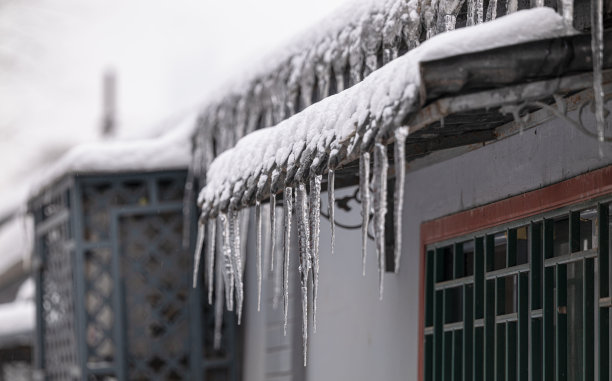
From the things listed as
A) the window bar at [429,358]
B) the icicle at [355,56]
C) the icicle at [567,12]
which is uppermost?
the icicle at [355,56]

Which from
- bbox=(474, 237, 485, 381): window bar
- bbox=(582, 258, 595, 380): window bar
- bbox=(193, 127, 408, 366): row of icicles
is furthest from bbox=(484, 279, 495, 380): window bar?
Answer: bbox=(582, 258, 595, 380): window bar

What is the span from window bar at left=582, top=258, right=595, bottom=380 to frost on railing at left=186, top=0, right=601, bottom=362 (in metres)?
0.90

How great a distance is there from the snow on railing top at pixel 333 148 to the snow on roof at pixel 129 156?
306cm

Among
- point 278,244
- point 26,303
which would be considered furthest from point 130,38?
point 278,244

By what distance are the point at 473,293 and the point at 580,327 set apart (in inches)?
43.2

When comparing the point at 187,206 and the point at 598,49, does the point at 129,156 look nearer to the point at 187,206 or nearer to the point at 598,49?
the point at 187,206

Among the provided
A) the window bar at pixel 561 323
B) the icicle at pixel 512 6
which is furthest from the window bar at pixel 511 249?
the icicle at pixel 512 6

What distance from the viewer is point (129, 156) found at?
1066 centimetres

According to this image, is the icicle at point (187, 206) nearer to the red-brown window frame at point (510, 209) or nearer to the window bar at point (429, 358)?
the red-brown window frame at point (510, 209)

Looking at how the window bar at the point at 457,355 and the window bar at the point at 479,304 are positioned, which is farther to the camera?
the window bar at the point at 457,355

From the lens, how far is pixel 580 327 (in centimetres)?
584

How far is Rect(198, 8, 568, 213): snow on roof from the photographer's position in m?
4.60

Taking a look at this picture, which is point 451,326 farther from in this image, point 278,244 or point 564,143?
point 278,244

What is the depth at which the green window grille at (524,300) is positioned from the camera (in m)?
5.67
